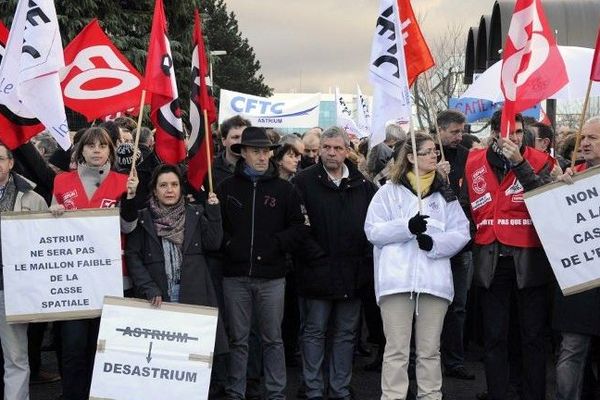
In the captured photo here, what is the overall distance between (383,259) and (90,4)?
22.3 m

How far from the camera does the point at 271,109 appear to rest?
65.2 feet

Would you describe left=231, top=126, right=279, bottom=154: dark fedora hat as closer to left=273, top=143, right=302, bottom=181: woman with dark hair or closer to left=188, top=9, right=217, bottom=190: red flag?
left=188, top=9, right=217, bottom=190: red flag

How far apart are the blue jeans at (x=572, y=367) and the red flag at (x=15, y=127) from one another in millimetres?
4382

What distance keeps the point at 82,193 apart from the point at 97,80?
2.62 meters

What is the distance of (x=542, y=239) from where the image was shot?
22.1 ft

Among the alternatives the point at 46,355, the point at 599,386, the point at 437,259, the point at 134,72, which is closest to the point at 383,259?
the point at 437,259

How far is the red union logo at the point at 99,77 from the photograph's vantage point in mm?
9453

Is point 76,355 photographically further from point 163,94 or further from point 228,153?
point 228,153

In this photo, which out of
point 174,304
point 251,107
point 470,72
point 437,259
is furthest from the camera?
point 470,72

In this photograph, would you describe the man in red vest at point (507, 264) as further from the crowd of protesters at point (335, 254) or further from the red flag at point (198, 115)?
the red flag at point (198, 115)

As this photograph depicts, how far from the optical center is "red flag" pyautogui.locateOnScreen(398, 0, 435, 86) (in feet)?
25.0

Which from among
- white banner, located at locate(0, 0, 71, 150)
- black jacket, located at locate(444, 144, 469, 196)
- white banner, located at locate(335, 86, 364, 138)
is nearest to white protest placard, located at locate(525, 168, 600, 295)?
black jacket, located at locate(444, 144, 469, 196)

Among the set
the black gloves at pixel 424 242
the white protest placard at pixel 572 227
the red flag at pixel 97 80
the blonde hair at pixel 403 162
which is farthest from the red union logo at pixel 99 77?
the white protest placard at pixel 572 227

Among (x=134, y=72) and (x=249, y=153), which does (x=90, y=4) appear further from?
(x=249, y=153)
